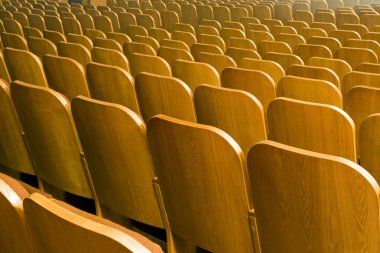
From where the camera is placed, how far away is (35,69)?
37.6 inches

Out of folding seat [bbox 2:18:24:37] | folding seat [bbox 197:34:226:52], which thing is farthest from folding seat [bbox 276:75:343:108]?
folding seat [bbox 2:18:24:37]

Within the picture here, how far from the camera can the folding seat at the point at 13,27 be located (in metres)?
1.56

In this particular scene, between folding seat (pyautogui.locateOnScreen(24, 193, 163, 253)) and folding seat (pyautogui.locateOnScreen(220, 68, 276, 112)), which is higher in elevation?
folding seat (pyautogui.locateOnScreen(24, 193, 163, 253))

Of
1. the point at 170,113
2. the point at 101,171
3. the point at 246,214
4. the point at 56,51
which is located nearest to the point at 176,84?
the point at 170,113

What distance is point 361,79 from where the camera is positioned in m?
0.86

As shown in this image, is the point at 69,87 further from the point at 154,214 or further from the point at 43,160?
the point at 154,214

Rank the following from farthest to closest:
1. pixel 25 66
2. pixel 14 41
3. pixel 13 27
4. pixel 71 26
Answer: pixel 71 26, pixel 13 27, pixel 14 41, pixel 25 66

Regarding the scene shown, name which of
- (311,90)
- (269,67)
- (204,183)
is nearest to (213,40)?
(269,67)

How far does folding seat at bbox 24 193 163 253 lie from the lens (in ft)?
0.87

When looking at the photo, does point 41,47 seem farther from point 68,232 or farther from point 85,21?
point 68,232

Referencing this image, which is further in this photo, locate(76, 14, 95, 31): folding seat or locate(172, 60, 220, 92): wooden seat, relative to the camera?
locate(76, 14, 95, 31): folding seat

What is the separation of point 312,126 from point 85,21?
1394 millimetres

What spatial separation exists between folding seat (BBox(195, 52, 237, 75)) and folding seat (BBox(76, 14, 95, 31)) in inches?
30.4

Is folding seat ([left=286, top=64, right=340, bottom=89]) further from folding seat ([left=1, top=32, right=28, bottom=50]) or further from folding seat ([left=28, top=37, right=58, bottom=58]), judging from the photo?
folding seat ([left=1, top=32, right=28, bottom=50])
